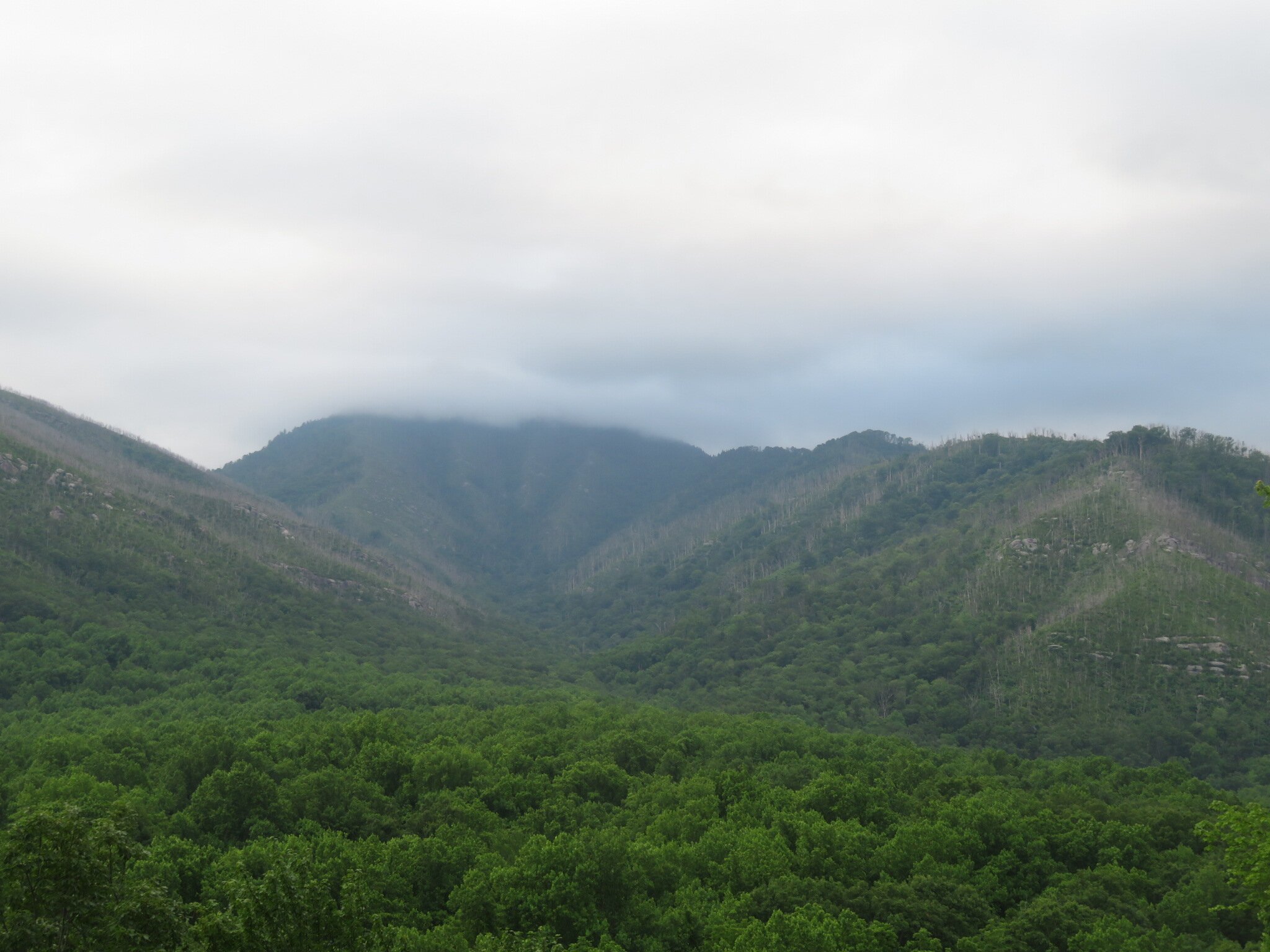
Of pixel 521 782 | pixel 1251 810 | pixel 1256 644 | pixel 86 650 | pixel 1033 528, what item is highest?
pixel 1033 528

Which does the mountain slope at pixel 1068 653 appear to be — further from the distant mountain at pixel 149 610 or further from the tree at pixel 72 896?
the tree at pixel 72 896

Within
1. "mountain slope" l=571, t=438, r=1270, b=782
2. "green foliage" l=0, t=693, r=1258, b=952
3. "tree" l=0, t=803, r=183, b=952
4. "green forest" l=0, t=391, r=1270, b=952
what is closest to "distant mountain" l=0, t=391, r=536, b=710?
"green forest" l=0, t=391, r=1270, b=952

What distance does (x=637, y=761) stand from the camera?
8925 cm

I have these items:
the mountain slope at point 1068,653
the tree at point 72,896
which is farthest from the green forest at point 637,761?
the mountain slope at point 1068,653

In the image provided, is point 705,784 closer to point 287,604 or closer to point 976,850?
point 976,850

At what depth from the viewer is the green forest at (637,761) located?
42844mm

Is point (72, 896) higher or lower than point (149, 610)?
higher

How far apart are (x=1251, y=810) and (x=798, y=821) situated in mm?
35296

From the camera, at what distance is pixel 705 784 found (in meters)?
76.0

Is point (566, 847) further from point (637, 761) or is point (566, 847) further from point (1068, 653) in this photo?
point (1068, 653)

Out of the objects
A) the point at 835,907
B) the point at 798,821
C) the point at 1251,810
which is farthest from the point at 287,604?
the point at 1251,810

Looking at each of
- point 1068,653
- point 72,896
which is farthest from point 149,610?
point 1068,653

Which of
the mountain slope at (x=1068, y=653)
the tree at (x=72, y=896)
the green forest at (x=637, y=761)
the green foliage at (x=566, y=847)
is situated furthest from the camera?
the mountain slope at (x=1068, y=653)

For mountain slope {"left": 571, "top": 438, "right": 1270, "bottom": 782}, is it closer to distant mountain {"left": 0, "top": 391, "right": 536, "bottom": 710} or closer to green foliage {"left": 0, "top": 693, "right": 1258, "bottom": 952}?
green foliage {"left": 0, "top": 693, "right": 1258, "bottom": 952}
